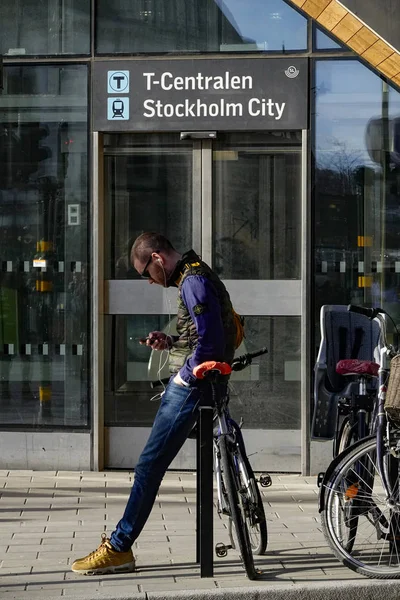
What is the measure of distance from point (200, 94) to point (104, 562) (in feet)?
14.1

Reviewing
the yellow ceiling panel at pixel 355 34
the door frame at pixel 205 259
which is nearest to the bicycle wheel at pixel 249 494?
the door frame at pixel 205 259

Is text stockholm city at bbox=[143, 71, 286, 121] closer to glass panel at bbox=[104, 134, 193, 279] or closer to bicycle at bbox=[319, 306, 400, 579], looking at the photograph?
glass panel at bbox=[104, 134, 193, 279]

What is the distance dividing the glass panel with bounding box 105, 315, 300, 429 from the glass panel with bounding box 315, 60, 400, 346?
42 cm

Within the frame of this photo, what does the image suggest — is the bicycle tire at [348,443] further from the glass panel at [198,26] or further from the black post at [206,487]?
the glass panel at [198,26]

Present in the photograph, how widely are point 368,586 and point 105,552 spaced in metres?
1.34

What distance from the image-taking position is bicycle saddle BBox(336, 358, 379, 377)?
6375mm

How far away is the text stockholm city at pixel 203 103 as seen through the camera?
8.95 meters

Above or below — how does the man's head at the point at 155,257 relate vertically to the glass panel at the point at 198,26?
below

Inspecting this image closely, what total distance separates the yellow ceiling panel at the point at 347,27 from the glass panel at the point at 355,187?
235 millimetres

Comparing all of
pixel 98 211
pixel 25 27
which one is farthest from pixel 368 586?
pixel 25 27

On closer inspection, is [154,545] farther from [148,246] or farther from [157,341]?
[148,246]

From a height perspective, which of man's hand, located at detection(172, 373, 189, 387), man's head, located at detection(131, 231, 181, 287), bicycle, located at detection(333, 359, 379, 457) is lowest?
bicycle, located at detection(333, 359, 379, 457)

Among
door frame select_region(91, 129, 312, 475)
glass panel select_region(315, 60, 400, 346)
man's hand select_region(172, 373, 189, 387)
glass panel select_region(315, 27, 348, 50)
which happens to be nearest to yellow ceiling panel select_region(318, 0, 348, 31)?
glass panel select_region(315, 27, 348, 50)

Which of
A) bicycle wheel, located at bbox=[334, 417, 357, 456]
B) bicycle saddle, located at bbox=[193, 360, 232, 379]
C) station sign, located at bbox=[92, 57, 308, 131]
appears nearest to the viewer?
bicycle saddle, located at bbox=[193, 360, 232, 379]
